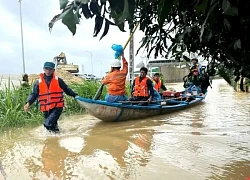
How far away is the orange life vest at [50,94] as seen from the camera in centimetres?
720

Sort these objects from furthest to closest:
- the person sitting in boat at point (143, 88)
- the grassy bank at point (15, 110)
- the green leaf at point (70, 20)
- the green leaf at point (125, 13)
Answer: the person sitting in boat at point (143, 88) → the grassy bank at point (15, 110) → the green leaf at point (125, 13) → the green leaf at point (70, 20)

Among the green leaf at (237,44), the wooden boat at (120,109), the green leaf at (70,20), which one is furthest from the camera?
the wooden boat at (120,109)

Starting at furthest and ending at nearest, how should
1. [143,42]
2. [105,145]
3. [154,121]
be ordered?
1. [154,121]
2. [105,145]
3. [143,42]

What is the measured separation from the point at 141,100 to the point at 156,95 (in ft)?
2.19

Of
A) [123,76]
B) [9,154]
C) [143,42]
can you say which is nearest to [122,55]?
[123,76]

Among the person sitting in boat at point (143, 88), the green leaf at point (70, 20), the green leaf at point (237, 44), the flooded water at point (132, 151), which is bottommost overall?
the flooded water at point (132, 151)

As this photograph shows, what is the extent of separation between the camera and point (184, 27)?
3191mm

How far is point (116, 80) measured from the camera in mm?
8930

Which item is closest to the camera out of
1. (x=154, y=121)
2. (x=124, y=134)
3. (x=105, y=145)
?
(x=105, y=145)

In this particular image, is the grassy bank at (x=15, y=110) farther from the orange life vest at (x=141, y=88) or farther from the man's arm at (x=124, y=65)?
the orange life vest at (x=141, y=88)

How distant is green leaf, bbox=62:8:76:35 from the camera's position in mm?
1440

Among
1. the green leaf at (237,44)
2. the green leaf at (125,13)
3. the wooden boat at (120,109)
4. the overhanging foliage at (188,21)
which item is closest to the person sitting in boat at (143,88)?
the wooden boat at (120,109)

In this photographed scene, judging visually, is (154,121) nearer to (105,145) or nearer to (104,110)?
(104,110)

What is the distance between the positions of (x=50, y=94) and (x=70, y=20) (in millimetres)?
5958
